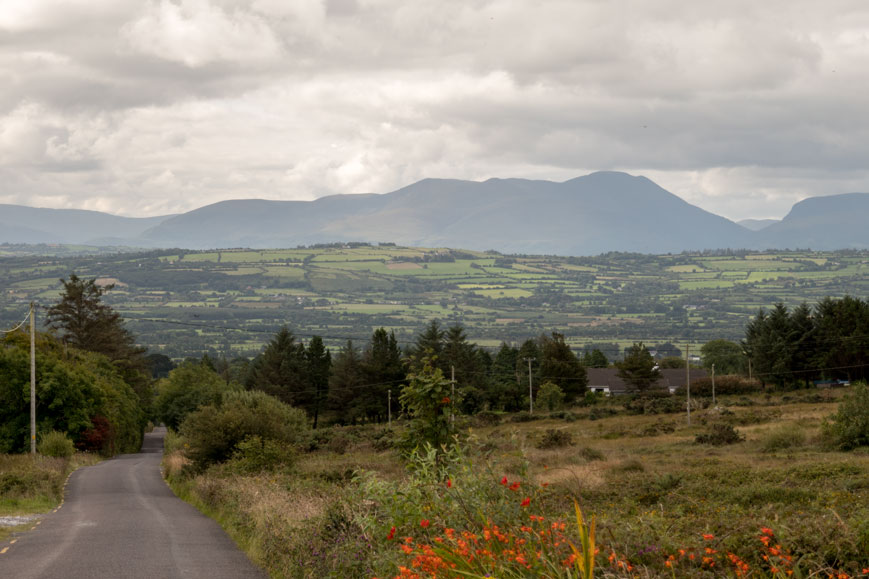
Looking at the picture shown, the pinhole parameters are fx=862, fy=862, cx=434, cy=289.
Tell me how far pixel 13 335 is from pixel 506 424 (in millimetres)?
37997

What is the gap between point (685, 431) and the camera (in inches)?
2109

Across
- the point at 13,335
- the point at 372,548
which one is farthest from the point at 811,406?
the point at 372,548

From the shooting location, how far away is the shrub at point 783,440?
39.2 m

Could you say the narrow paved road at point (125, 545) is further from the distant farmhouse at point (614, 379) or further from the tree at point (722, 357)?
the tree at point (722, 357)

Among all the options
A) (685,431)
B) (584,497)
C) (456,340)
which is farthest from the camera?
(456,340)

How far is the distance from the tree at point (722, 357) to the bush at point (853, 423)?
3447 inches

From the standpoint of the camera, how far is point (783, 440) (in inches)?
1565

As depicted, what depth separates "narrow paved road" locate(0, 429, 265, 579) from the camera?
13.6 m

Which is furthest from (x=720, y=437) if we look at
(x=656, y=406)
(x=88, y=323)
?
(x=88, y=323)

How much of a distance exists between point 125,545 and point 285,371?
7755 cm

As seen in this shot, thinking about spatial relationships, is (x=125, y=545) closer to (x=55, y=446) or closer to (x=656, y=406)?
(x=55, y=446)

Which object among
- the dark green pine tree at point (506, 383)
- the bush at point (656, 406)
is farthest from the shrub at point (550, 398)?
the bush at point (656, 406)

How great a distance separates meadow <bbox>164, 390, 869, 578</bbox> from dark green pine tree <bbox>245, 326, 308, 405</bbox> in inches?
2388

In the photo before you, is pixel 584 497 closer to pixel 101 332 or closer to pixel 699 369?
pixel 101 332
